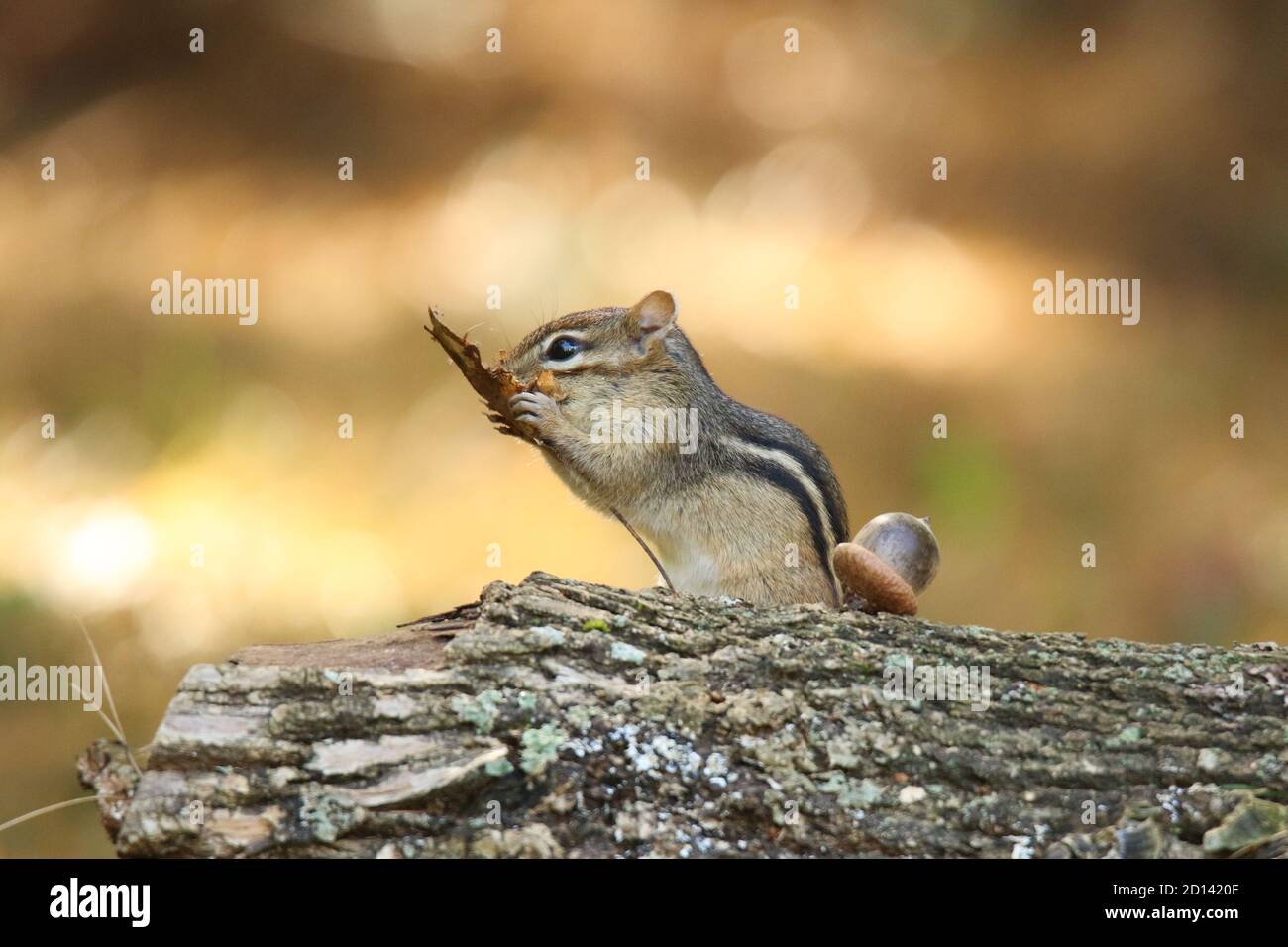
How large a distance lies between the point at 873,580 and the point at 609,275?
478cm

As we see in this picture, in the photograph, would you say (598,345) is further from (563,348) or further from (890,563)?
(890,563)

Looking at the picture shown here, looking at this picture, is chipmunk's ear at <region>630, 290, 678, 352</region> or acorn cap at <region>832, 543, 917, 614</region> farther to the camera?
chipmunk's ear at <region>630, 290, 678, 352</region>

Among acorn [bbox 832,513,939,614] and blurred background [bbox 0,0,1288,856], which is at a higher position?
blurred background [bbox 0,0,1288,856]

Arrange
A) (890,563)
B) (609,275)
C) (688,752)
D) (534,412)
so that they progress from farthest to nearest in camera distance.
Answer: (609,275) < (534,412) < (890,563) < (688,752)

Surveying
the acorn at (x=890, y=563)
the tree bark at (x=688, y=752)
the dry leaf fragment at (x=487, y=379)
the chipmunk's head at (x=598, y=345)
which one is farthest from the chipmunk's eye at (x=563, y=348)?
the tree bark at (x=688, y=752)

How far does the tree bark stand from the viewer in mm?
2416

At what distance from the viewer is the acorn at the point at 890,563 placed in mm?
3211

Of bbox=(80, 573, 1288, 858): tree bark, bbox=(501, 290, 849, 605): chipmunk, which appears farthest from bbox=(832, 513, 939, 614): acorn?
bbox=(501, 290, 849, 605): chipmunk

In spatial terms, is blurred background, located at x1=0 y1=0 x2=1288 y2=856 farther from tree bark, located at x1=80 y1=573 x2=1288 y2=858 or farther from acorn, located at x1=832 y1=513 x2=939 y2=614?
tree bark, located at x1=80 y1=573 x2=1288 y2=858

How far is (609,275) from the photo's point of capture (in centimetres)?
768

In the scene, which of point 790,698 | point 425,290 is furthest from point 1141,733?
point 425,290

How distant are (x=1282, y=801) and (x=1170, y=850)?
31cm

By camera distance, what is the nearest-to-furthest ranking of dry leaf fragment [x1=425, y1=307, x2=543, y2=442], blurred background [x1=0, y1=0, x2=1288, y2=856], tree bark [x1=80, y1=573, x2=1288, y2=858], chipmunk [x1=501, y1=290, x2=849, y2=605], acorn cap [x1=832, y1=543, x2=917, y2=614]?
1. tree bark [x1=80, y1=573, x2=1288, y2=858]
2. acorn cap [x1=832, y1=543, x2=917, y2=614]
3. dry leaf fragment [x1=425, y1=307, x2=543, y2=442]
4. chipmunk [x1=501, y1=290, x2=849, y2=605]
5. blurred background [x1=0, y1=0, x2=1288, y2=856]

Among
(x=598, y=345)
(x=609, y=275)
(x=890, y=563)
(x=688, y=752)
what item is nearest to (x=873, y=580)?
(x=890, y=563)
